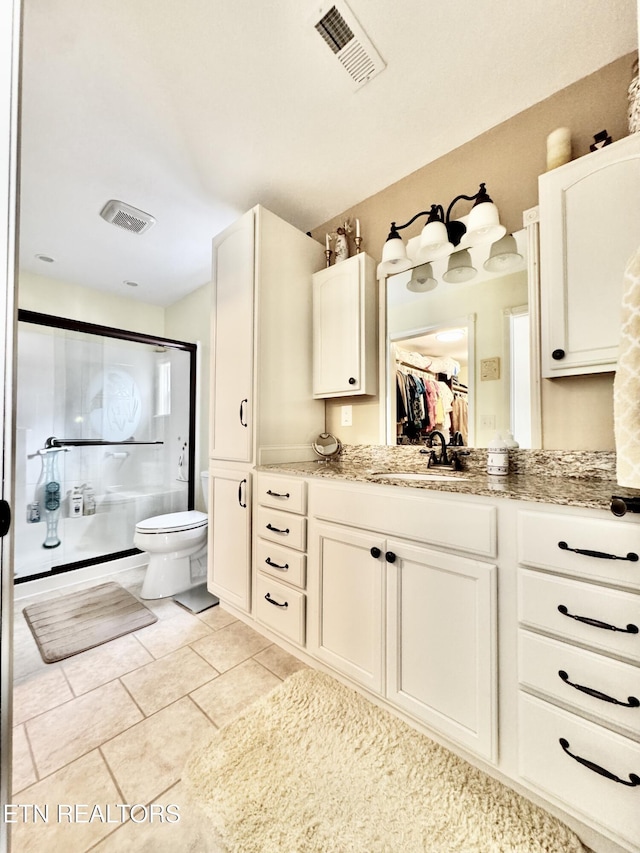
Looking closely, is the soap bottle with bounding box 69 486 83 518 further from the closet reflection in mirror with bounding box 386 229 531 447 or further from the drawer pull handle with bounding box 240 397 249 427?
the closet reflection in mirror with bounding box 386 229 531 447

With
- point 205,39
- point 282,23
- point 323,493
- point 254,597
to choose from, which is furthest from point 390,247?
point 254,597

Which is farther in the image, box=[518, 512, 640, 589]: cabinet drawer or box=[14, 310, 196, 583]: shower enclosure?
box=[14, 310, 196, 583]: shower enclosure

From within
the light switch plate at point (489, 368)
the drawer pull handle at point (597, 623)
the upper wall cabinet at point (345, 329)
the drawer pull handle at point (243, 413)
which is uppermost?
the upper wall cabinet at point (345, 329)

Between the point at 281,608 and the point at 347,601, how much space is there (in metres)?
0.44

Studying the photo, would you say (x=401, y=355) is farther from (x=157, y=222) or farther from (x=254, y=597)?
(x=157, y=222)

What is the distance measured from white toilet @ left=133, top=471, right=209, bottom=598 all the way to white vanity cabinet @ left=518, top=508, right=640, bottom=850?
2.06m

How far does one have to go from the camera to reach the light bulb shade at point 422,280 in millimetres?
1824

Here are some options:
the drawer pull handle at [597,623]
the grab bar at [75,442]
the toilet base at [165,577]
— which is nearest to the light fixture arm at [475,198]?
the drawer pull handle at [597,623]

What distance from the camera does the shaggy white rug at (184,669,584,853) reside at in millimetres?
919

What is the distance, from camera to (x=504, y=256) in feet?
5.16

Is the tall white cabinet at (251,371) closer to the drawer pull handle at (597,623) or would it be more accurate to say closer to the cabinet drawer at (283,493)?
the cabinet drawer at (283,493)

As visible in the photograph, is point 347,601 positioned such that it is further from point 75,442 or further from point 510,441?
point 75,442

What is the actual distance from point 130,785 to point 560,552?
1.48m

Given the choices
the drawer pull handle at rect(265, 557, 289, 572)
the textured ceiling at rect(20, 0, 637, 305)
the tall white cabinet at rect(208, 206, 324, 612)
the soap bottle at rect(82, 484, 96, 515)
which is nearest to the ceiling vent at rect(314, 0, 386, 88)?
the textured ceiling at rect(20, 0, 637, 305)
